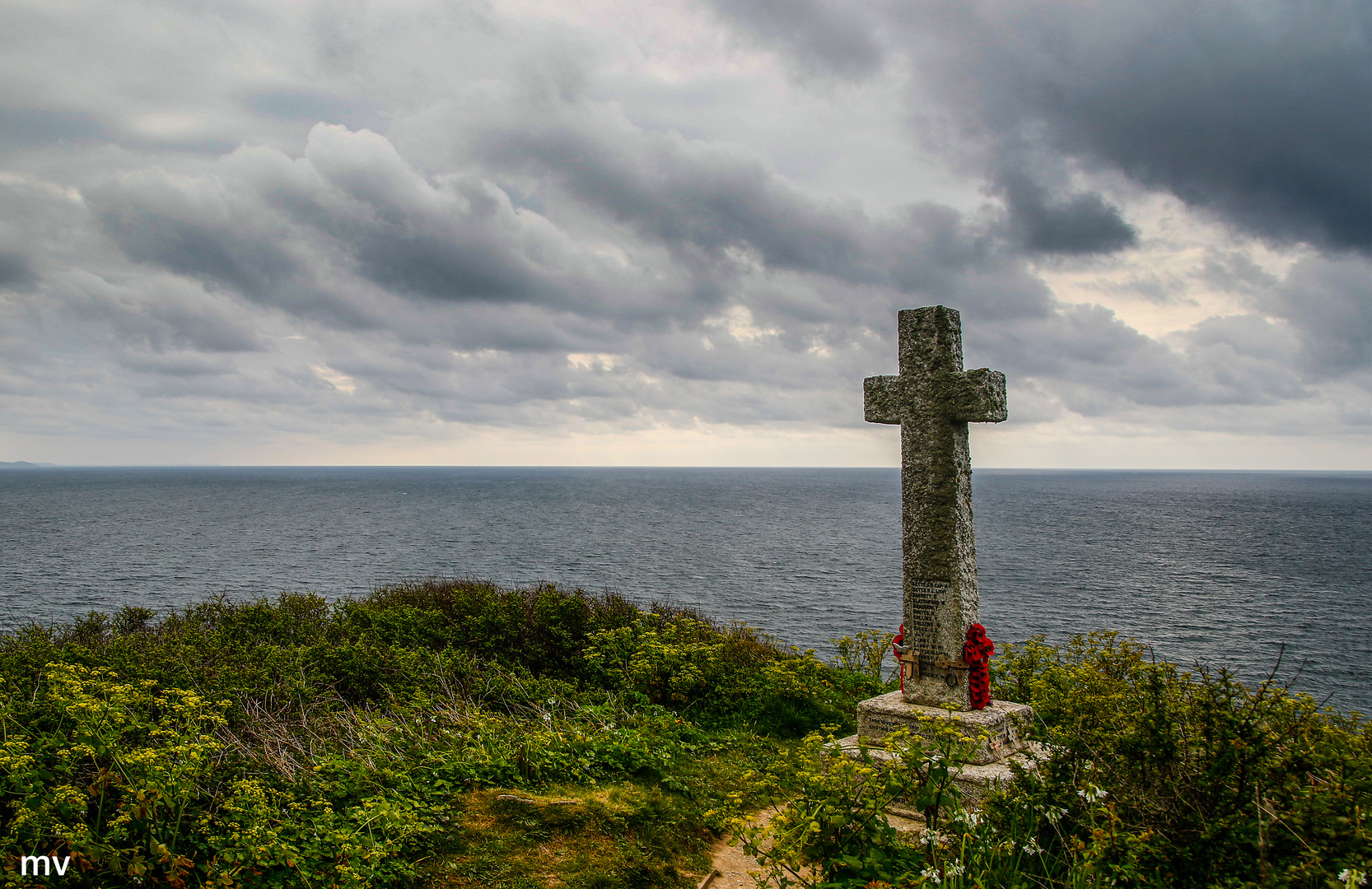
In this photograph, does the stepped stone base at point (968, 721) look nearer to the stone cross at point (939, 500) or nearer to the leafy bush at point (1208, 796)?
the stone cross at point (939, 500)

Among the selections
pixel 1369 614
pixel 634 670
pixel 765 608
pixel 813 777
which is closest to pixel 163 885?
pixel 813 777

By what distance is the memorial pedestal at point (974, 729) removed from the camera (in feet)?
21.1

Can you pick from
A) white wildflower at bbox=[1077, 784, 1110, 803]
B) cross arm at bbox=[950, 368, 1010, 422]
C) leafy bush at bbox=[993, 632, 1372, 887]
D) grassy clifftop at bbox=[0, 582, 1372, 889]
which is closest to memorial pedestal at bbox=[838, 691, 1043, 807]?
grassy clifftop at bbox=[0, 582, 1372, 889]

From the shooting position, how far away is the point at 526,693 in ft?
27.7

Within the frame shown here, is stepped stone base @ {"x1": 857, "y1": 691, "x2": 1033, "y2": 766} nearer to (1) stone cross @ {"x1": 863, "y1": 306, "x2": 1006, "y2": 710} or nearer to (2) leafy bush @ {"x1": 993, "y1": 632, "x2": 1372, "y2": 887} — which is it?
(1) stone cross @ {"x1": 863, "y1": 306, "x2": 1006, "y2": 710}

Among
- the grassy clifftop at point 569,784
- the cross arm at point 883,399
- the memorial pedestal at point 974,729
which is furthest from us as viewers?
the cross arm at point 883,399

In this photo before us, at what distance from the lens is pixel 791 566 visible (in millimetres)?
46469

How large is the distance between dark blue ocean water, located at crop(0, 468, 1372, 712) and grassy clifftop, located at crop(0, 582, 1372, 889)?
20.8 metres

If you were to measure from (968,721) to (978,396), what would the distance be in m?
3.01

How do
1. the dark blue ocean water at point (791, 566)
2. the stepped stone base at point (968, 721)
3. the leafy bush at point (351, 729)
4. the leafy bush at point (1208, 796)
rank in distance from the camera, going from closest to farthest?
the leafy bush at point (1208, 796), the leafy bush at point (351, 729), the stepped stone base at point (968, 721), the dark blue ocean water at point (791, 566)

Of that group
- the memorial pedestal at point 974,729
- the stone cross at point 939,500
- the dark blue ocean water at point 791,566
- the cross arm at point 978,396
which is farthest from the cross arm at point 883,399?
the dark blue ocean water at point 791,566

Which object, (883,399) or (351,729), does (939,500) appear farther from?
(351,729)

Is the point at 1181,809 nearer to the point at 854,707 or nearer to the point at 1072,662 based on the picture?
the point at 854,707

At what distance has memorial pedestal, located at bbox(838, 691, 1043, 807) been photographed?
21.1 ft
